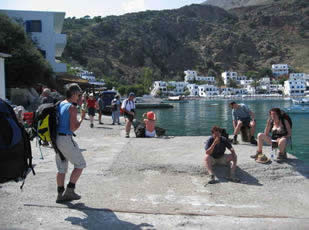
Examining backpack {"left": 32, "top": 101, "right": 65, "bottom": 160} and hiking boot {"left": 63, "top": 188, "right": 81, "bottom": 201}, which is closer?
backpack {"left": 32, "top": 101, "right": 65, "bottom": 160}

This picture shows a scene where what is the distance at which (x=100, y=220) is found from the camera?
4.34 m

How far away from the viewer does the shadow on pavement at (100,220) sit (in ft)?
13.6

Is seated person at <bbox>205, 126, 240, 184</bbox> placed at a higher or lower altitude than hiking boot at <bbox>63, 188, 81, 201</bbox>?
higher

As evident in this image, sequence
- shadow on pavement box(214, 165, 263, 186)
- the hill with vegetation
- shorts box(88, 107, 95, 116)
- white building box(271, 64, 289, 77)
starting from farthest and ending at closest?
white building box(271, 64, 289, 77), the hill with vegetation, shorts box(88, 107, 95, 116), shadow on pavement box(214, 165, 263, 186)

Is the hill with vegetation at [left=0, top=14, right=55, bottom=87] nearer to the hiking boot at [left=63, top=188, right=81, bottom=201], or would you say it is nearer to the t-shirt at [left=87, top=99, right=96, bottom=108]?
the t-shirt at [left=87, top=99, right=96, bottom=108]

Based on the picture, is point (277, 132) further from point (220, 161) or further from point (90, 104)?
point (90, 104)

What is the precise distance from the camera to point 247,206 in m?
5.04

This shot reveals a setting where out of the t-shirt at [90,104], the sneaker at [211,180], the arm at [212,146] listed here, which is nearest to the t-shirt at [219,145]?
the arm at [212,146]

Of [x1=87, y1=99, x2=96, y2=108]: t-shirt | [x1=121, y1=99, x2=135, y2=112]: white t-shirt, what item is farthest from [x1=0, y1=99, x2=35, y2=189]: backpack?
[x1=87, y1=99, x2=96, y2=108]: t-shirt

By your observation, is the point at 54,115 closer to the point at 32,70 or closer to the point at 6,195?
the point at 6,195

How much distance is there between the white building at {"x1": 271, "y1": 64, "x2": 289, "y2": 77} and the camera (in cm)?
16850

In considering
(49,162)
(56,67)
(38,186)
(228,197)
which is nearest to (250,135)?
(228,197)

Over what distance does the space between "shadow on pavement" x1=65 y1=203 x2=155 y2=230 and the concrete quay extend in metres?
0.01

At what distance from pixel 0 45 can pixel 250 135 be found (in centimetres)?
2340
